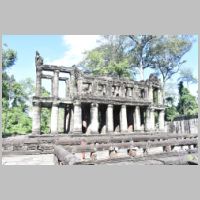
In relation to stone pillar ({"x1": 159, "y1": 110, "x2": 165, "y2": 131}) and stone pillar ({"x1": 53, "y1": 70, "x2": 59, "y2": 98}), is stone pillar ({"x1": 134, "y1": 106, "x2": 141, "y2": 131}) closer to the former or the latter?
stone pillar ({"x1": 159, "y1": 110, "x2": 165, "y2": 131})

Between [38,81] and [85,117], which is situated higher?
[38,81]

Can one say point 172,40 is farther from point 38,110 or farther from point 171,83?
point 38,110

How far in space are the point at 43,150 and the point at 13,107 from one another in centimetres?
1574

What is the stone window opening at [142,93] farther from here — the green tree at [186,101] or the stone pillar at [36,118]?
the stone pillar at [36,118]

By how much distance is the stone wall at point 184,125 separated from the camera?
20.3 m

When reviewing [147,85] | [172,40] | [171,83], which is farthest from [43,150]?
[171,83]

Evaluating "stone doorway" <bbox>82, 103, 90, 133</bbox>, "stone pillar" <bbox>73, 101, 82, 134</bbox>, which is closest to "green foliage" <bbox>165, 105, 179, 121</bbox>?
"stone doorway" <bbox>82, 103, 90, 133</bbox>

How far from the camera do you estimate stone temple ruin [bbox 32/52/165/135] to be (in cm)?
1753

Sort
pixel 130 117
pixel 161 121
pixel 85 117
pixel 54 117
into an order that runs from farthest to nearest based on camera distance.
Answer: pixel 161 121
pixel 130 117
pixel 85 117
pixel 54 117

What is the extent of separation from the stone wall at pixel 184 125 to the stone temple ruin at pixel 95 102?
1092 millimetres

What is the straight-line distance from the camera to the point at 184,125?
2148 cm

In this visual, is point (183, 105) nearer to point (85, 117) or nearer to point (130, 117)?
point (130, 117)

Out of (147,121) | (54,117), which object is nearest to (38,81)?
(54,117)

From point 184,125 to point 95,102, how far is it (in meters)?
8.24
